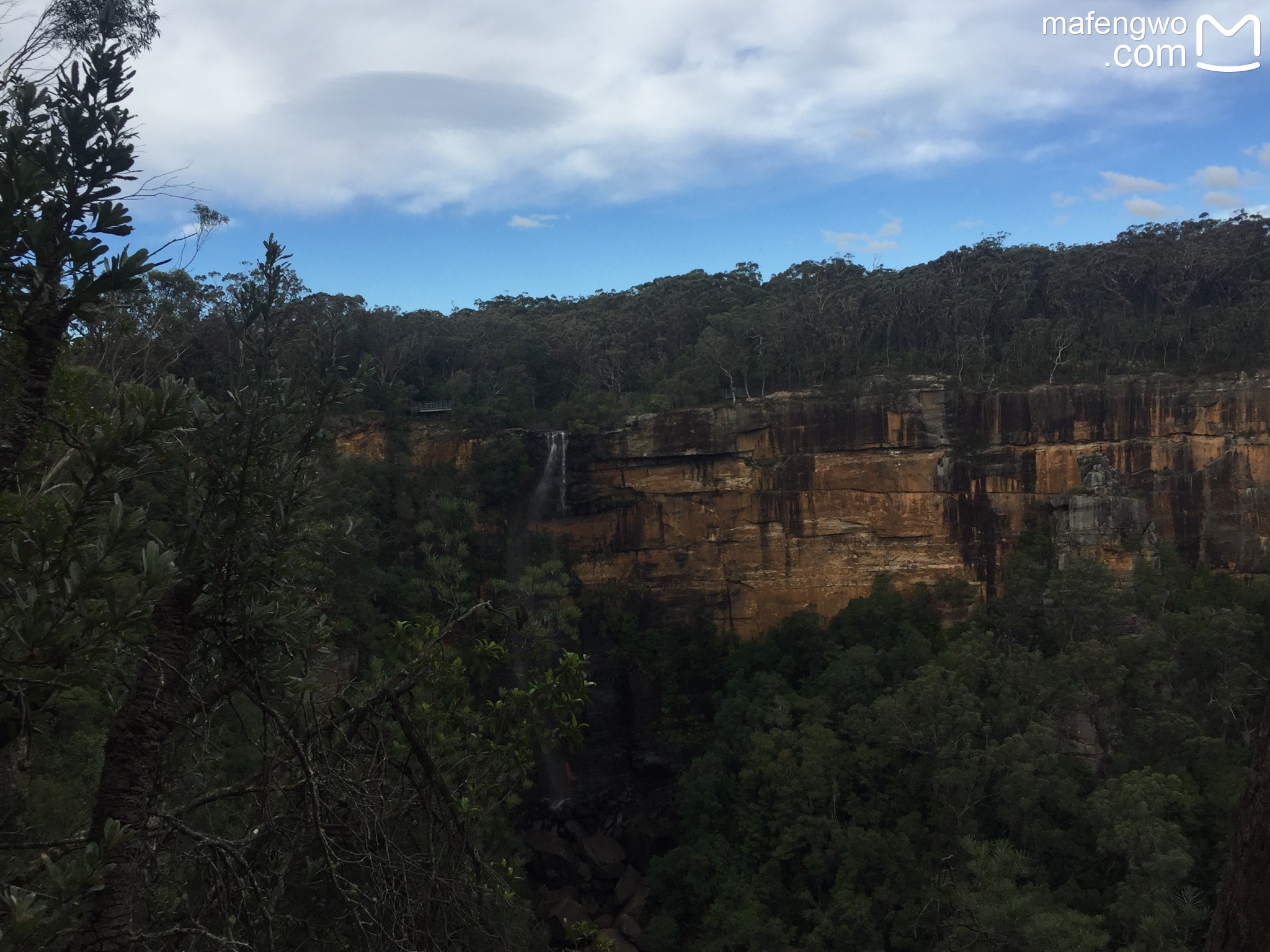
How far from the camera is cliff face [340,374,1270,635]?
18875mm

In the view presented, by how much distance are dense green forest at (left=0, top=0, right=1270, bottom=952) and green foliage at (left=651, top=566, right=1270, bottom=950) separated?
7cm

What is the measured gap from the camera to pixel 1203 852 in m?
11.6

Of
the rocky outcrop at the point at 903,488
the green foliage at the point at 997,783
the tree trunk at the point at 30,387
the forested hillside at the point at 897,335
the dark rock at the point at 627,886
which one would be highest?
the forested hillside at the point at 897,335

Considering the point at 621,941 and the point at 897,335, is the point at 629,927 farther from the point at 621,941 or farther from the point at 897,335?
the point at 897,335

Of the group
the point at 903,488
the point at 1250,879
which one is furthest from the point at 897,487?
the point at 1250,879

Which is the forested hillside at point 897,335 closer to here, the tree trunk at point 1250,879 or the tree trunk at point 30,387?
the tree trunk at point 30,387

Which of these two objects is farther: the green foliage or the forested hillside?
the forested hillside

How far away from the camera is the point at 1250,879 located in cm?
193

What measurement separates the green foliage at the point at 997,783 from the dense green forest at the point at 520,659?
0.07 meters

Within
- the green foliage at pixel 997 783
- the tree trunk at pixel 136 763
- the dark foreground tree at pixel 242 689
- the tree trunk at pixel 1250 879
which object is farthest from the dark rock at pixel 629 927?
the tree trunk at pixel 1250 879

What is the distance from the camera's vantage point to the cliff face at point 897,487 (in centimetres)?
1888

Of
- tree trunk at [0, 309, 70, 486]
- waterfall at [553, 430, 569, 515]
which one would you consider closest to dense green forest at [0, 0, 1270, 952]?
tree trunk at [0, 309, 70, 486]

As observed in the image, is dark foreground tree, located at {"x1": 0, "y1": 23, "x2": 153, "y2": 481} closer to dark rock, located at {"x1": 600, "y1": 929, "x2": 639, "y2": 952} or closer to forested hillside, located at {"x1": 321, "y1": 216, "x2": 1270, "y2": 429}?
dark rock, located at {"x1": 600, "y1": 929, "x2": 639, "y2": 952}

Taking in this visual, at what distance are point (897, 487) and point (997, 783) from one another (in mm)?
8628
